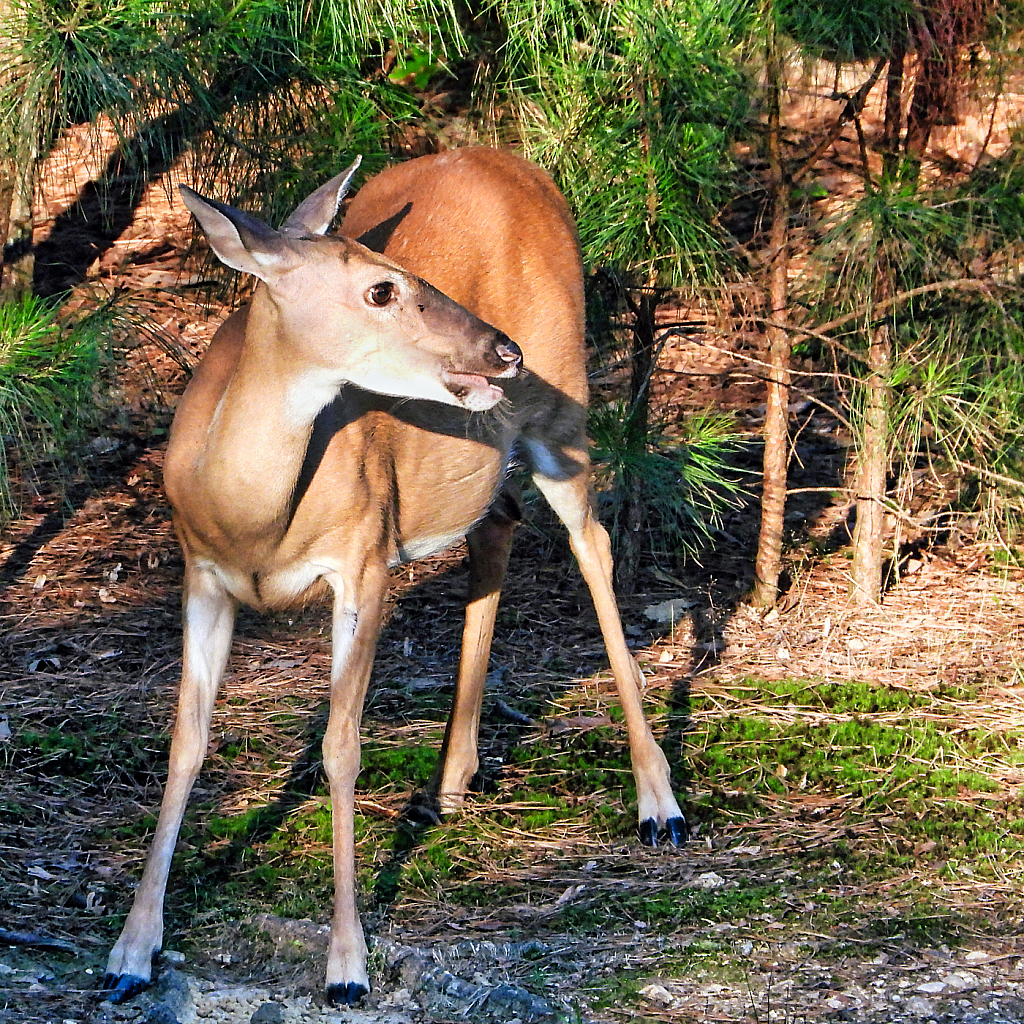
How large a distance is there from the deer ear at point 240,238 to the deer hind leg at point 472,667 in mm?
1767

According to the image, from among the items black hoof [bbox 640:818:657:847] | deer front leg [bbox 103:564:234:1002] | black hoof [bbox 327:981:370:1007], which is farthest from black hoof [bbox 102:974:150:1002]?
black hoof [bbox 640:818:657:847]

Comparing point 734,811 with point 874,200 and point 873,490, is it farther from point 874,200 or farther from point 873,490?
point 874,200

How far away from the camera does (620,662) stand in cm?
527

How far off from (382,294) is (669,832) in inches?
81.5

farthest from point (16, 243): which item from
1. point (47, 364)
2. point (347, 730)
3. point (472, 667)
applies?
point (347, 730)

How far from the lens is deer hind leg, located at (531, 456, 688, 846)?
491 cm

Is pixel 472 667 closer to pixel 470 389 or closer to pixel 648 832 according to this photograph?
pixel 648 832

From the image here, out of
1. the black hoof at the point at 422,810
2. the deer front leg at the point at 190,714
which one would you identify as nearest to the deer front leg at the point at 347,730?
the deer front leg at the point at 190,714

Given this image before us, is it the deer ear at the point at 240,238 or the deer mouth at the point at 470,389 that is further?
the deer mouth at the point at 470,389

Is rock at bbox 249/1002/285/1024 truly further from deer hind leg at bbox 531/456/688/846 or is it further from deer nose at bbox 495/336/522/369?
deer nose at bbox 495/336/522/369

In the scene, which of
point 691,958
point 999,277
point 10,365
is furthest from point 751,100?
point 691,958

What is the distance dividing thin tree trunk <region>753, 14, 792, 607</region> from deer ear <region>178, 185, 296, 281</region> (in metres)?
2.66

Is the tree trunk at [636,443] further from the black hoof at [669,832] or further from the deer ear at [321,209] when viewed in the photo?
the deer ear at [321,209]

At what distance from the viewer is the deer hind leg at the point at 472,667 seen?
16.6 ft
